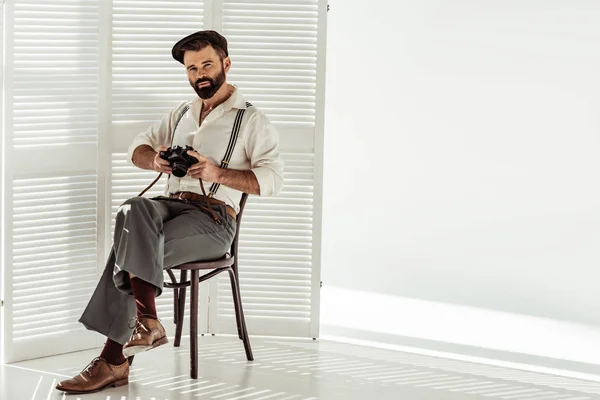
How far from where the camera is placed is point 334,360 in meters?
4.19

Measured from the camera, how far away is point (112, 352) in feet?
12.0

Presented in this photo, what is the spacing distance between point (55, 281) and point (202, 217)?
0.81 meters

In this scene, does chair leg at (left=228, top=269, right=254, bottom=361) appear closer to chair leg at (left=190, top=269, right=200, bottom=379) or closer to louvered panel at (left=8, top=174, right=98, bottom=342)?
chair leg at (left=190, top=269, right=200, bottom=379)

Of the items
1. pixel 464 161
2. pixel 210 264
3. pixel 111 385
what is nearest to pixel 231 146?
pixel 210 264

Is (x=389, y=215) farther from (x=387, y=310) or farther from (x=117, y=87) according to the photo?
(x=117, y=87)

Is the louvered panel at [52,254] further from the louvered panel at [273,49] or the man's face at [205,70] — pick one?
the louvered panel at [273,49]

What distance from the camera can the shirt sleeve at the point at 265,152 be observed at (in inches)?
153

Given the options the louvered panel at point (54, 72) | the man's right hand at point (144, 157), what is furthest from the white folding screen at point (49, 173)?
the man's right hand at point (144, 157)

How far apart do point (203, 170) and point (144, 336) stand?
0.73 m

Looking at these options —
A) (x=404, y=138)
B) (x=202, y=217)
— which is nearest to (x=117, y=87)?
(x=202, y=217)

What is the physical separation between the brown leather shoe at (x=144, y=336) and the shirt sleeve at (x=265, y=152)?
2.48ft

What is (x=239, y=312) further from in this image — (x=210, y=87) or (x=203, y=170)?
(x=210, y=87)

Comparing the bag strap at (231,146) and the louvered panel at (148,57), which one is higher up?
the louvered panel at (148,57)

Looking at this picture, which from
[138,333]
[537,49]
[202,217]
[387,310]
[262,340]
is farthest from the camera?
[537,49]
